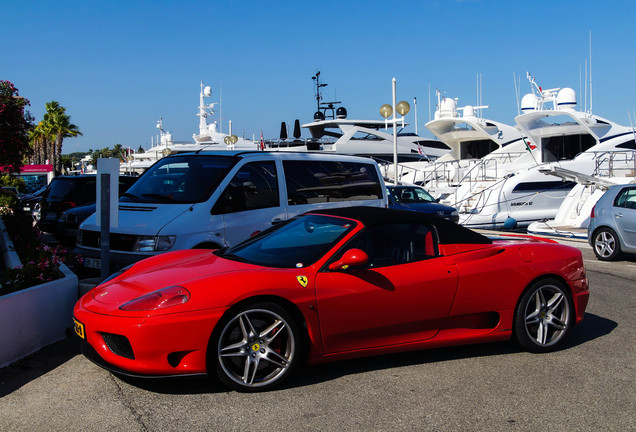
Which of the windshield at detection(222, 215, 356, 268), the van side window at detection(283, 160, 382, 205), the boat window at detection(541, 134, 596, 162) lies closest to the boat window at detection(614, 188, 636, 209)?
the van side window at detection(283, 160, 382, 205)

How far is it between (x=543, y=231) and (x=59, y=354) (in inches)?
568

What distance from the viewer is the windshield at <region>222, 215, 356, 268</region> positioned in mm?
4875

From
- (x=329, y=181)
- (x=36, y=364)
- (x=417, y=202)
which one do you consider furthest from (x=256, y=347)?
(x=417, y=202)

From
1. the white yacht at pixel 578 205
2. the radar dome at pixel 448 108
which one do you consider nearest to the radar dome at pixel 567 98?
the radar dome at pixel 448 108

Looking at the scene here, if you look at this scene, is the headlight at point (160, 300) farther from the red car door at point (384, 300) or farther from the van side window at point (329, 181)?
the van side window at point (329, 181)

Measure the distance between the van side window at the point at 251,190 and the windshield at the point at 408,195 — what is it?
1130 centimetres

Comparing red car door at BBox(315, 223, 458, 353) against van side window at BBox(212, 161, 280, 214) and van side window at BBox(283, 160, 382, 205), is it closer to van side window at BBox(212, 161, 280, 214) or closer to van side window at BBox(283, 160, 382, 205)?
van side window at BBox(212, 161, 280, 214)

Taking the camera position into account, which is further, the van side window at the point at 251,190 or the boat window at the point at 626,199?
the boat window at the point at 626,199

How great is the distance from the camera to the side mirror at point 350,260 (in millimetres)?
4615

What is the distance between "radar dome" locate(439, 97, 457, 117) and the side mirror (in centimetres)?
4352

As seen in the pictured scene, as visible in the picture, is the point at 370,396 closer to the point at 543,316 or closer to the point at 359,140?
the point at 543,316

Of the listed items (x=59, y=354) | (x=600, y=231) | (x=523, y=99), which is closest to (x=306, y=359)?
(x=59, y=354)

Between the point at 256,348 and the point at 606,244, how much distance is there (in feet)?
30.7

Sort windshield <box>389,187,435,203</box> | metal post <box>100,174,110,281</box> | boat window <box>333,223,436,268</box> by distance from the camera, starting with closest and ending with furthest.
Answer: boat window <box>333,223,436,268</box>, metal post <box>100,174,110,281</box>, windshield <box>389,187,435,203</box>
